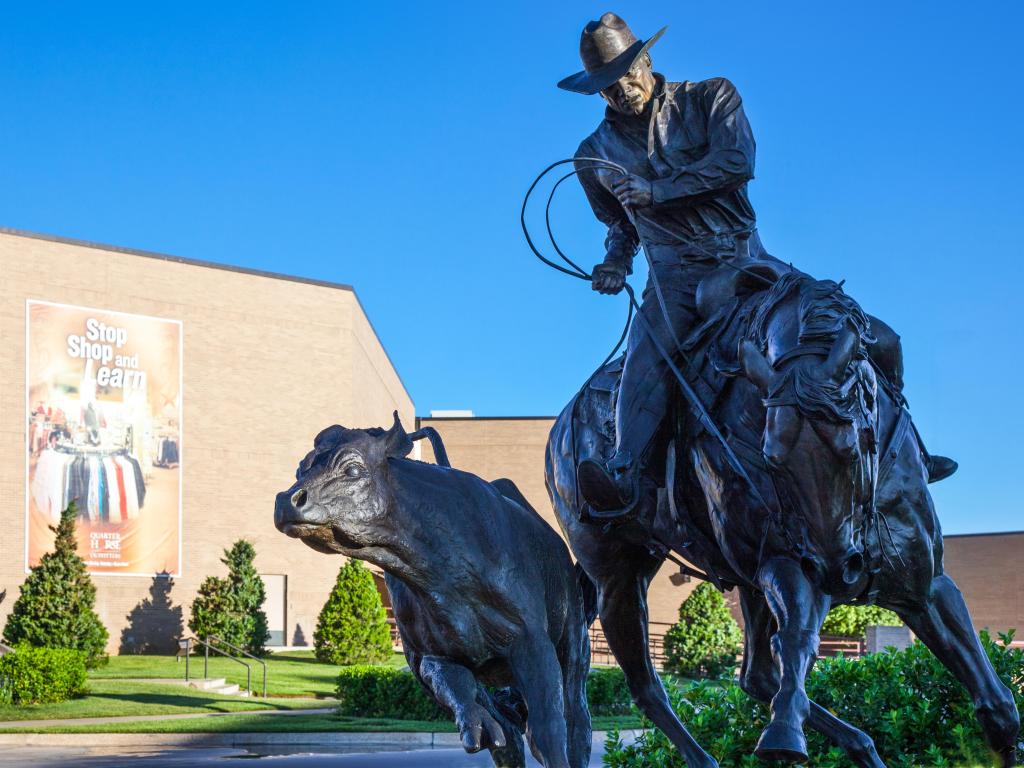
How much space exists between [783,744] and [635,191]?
7.55 feet

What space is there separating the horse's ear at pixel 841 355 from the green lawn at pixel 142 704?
20.1 m

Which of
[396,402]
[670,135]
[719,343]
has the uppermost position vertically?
[396,402]

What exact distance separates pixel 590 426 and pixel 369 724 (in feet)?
48.4

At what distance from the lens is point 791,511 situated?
4062 millimetres

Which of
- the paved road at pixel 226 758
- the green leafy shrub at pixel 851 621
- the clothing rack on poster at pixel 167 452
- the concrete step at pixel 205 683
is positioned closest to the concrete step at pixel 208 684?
the concrete step at pixel 205 683

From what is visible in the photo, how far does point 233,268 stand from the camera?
40688 mm

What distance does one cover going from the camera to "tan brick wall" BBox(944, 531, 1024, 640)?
46.0 meters

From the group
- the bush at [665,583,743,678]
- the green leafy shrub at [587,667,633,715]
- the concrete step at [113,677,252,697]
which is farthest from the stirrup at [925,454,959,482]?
the bush at [665,583,743,678]

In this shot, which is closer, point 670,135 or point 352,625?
point 670,135

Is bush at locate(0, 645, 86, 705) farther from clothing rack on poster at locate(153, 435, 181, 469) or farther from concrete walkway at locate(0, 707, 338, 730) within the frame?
clothing rack on poster at locate(153, 435, 181, 469)

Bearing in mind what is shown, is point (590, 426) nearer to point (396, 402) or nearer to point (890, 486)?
point (890, 486)

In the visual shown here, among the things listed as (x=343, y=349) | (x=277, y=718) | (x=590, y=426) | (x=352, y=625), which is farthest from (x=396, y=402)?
(x=590, y=426)

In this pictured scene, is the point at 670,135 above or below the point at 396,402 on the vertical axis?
below

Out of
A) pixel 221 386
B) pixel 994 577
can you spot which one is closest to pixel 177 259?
pixel 221 386
